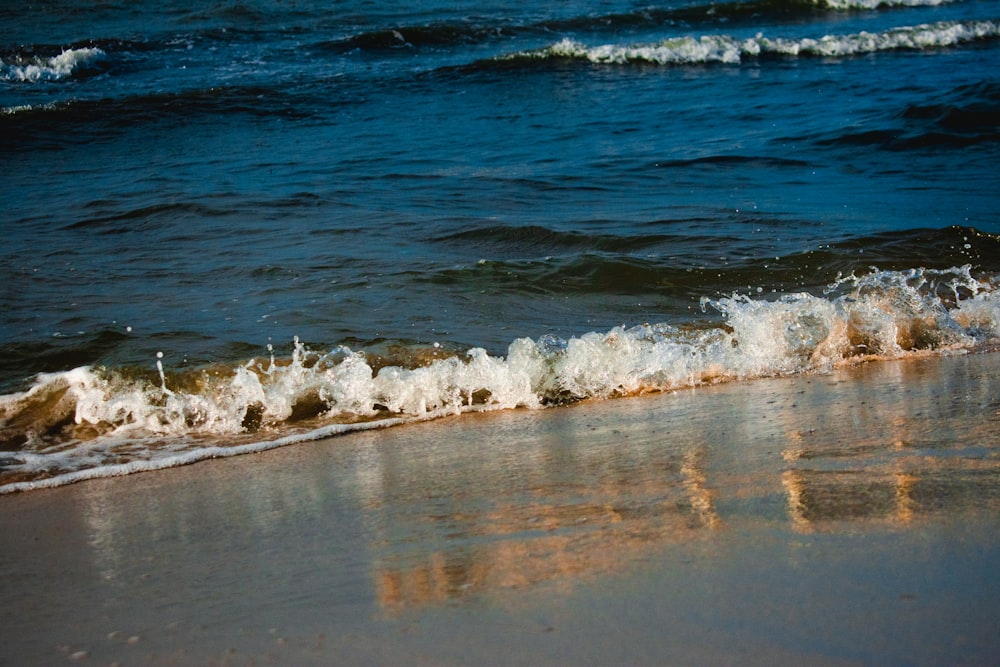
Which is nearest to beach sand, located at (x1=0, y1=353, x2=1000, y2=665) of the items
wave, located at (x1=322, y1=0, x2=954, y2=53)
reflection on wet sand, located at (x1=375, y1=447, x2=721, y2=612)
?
reflection on wet sand, located at (x1=375, y1=447, x2=721, y2=612)

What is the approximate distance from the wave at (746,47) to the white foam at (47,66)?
19.3 feet

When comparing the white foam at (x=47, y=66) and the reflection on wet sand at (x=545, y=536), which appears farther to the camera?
the white foam at (x=47, y=66)

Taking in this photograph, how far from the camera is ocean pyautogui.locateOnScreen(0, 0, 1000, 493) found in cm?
457

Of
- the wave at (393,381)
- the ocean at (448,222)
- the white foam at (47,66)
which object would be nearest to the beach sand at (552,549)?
the wave at (393,381)

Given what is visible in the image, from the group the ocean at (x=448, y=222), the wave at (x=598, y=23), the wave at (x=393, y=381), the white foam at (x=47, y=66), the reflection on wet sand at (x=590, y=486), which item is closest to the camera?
the reflection on wet sand at (x=590, y=486)

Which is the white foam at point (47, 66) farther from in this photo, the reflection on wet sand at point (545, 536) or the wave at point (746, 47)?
the reflection on wet sand at point (545, 536)

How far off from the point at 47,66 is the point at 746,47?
33.7 feet

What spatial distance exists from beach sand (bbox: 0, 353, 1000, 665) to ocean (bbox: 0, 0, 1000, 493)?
72 cm

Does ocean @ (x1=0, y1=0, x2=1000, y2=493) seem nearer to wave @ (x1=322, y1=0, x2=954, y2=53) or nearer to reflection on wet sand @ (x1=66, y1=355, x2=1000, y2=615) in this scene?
wave @ (x1=322, y1=0, x2=954, y2=53)

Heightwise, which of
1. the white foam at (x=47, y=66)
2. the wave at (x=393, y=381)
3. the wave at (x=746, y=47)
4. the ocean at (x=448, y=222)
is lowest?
the wave at (x=393, y=381)

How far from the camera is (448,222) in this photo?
7719mm

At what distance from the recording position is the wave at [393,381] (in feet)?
13.7

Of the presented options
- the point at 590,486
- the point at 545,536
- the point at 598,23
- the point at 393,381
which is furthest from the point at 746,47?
the point at 545,536

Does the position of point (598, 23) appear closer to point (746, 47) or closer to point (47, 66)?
point (746, 47)
